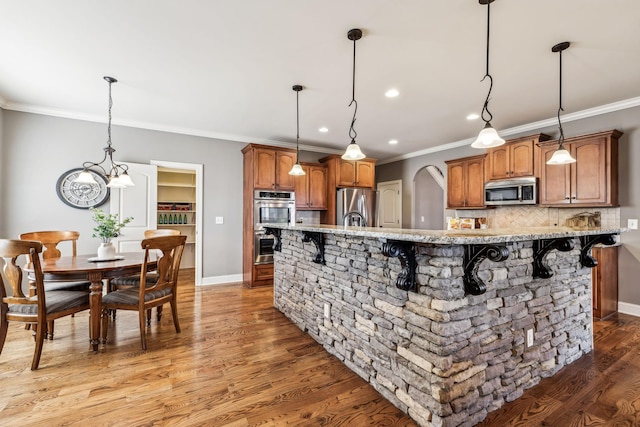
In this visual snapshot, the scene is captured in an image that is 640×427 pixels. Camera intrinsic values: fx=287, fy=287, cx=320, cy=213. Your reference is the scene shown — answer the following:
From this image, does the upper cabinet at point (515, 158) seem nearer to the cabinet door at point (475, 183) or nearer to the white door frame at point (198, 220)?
the cabinet door at point (475, 183)

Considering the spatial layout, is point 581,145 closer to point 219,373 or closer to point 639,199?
point 639,199

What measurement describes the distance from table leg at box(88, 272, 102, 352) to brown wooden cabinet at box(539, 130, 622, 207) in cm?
524

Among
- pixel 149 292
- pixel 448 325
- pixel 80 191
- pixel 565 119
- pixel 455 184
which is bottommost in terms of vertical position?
pixel 149 292

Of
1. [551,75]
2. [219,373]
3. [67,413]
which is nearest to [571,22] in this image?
[551,75]

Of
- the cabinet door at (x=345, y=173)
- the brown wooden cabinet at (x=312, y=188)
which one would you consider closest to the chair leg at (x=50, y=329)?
the brown wooden cabinet at (x=312, y=188)

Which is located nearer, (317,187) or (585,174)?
(585,174)

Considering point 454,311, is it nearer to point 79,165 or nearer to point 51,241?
point 51,241

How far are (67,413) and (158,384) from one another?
0.48 metres

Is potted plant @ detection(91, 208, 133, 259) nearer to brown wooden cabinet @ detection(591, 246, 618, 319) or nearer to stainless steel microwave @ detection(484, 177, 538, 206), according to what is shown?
stainless steel microwave @ detection(484, 177, 538, 206)

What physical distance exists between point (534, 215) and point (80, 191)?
6632mm

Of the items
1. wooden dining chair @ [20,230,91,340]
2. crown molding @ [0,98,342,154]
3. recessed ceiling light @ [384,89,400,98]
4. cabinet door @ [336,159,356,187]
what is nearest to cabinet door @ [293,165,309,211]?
cabinet door @ [336,159,356,187]

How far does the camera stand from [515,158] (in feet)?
13.8

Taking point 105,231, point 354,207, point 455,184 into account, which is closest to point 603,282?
point 455,184

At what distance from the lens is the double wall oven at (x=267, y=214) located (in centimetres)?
468
